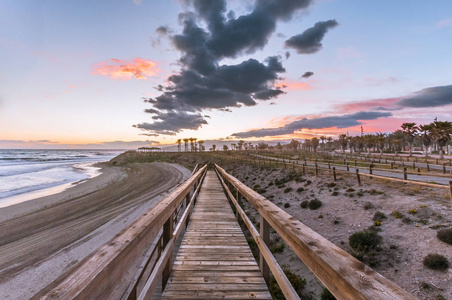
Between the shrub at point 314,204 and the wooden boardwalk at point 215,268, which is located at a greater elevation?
the wooden boardwalk at point 215,268

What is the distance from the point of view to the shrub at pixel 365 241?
686 cm

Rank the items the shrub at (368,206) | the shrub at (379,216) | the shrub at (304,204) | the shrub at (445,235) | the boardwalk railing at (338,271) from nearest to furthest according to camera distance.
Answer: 1. the boardwalk railing at (338,271)
2. the shrub at (445,235)
3. the shrub at (379,216)
4. the shrub at (368,206)
5. the shrub at (304,204)

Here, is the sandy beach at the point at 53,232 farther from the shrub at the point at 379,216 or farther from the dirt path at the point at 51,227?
the shrub at the point at 379,216

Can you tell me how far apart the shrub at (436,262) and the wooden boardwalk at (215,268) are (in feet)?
17.2

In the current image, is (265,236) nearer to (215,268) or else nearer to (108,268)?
(215,268)

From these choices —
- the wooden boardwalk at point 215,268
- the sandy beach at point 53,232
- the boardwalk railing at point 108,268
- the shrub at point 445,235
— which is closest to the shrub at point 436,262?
the shrub at point 445,235

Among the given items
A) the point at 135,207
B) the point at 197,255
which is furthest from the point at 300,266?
the point at 135,207

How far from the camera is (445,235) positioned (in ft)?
20.6

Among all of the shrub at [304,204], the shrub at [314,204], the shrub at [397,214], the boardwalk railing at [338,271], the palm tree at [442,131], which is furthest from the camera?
the palm tree at [442,131]

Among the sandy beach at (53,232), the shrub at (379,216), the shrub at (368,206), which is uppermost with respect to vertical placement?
the shrub at (368,206)

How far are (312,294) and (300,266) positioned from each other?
127cm

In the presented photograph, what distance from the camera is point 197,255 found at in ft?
12.0

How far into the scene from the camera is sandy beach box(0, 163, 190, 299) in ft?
22.1

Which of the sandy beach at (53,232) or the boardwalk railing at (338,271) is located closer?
the boardwalk railing at (338,271)
